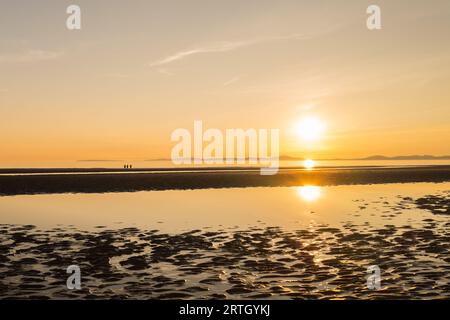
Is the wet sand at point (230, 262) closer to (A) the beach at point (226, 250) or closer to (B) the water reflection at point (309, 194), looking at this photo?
(A) the beach at point (226, 250)

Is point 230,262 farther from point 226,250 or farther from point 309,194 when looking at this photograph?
point 309,194

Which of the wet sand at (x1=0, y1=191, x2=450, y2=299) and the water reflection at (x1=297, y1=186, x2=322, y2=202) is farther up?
the water reflection at (x1=297, y1=186, x2=322, y2=202)

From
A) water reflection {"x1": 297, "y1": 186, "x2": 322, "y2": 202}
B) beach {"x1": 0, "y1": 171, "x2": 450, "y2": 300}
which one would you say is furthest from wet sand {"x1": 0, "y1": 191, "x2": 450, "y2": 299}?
water reflection {"x1": 297, "y1": 186, "x2": 322, "y2": 202}

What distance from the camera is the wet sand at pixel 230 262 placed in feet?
47.3

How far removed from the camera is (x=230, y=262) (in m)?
18.7

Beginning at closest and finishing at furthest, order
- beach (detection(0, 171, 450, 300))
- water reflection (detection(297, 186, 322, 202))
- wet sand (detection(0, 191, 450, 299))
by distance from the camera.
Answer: wet sand (detection(0, 191, 450, 299)) < beach (detection(0, 171, 450, 300)) < water reflection (detection(297, 186, 322, 202))

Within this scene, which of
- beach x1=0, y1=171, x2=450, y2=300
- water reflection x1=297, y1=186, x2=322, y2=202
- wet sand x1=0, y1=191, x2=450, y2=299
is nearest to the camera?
wet sand x1=0, y1=191, x2=450, y2=299

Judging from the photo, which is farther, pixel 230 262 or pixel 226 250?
pixel 226 250

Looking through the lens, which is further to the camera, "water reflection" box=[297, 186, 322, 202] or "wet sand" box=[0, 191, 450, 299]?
"water reflection" box=[297, 186, 322, 202]

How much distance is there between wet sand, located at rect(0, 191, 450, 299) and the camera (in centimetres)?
1443

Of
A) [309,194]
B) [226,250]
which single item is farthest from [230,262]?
[309,194]

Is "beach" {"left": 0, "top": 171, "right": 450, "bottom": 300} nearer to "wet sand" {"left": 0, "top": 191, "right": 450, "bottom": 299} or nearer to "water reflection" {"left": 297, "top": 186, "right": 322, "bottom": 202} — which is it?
"wet sand" {"left": 0, "top": 191, "right": 450, "bottom": 299}
